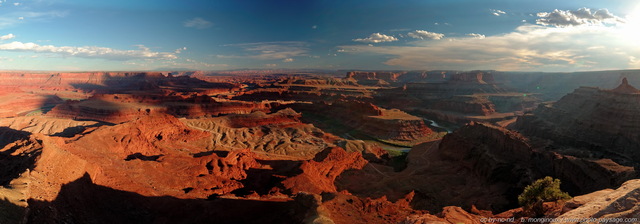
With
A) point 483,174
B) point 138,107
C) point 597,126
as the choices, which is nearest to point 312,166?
point 483,174

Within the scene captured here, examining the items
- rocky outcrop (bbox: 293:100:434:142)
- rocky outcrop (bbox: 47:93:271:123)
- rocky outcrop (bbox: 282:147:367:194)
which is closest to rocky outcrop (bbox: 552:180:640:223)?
rocky outcrop (bbox: 282:147:367:194)

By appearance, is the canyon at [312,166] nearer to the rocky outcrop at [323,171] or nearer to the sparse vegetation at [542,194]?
the rocky outcrop at [323,171]

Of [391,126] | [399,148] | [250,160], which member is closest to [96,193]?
[250,160]

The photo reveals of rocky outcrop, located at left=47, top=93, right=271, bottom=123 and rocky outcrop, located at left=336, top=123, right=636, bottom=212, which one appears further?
rocky outcrop, located at left=47, top=93, right=271, bottom=123

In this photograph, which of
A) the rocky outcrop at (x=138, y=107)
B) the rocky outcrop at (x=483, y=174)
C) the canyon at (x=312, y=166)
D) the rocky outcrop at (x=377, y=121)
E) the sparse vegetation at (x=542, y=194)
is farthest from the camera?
the rocky outcrop at (x=138, y=107)

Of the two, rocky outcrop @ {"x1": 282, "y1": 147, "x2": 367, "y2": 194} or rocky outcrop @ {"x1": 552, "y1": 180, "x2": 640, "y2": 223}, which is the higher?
rocky outcrop @ {"x1": 552, "y1": 180, "x2": 640, "y2": 223}

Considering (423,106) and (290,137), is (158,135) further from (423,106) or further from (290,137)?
(423,106)

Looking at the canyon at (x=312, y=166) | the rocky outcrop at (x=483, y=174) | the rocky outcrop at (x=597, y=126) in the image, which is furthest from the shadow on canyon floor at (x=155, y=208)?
the rocky outcrop at (x=597, y=126)

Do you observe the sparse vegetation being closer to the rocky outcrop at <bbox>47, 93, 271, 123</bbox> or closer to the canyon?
the canyon
